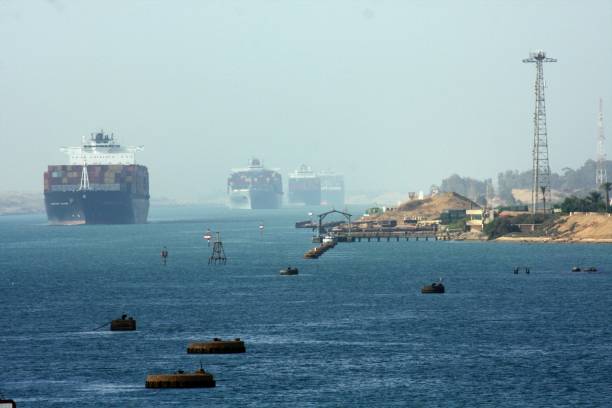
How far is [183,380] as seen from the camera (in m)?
98.1

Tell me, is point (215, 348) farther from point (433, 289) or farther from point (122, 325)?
point (433, 289)

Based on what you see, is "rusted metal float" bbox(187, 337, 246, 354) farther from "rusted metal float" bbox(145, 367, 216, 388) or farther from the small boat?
the small boat

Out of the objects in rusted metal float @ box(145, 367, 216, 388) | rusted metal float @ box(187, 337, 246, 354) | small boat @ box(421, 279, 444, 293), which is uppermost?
small boat @ box(421, 279, 444, 293)

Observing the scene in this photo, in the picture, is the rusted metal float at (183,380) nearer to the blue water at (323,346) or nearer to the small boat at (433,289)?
the blue water at (323,346)

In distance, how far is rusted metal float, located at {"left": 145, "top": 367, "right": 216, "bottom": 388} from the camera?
320 ft

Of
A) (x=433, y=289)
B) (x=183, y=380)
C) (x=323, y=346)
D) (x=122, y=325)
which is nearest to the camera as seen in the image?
(x=183, y=380)

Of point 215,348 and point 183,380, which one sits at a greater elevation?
point 215,348

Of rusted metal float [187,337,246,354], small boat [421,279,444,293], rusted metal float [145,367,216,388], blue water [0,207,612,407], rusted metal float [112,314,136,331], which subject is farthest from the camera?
small boat [421,279,444,293]

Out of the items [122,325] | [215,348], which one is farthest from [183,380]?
[122,325]

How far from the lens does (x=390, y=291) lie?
180 metres

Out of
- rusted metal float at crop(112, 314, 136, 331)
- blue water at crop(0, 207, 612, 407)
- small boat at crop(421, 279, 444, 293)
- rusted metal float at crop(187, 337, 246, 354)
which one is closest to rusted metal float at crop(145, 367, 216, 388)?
blue water at crop(0, 207, 612, 407)

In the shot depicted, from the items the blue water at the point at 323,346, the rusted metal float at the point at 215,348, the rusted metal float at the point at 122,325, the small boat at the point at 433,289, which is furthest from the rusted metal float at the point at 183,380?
the small boat at the point at 433,289

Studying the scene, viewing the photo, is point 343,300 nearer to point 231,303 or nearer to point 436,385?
point 231,303

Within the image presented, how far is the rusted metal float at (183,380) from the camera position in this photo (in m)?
97.6
